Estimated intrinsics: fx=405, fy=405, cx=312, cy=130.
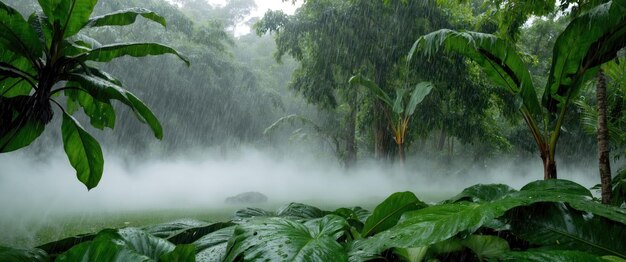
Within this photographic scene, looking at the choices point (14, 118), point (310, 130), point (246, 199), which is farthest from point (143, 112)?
point (310, 130)

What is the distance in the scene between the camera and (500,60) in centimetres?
158

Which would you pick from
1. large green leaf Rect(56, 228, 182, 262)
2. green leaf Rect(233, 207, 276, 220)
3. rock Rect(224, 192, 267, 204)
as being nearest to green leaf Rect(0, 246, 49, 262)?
large green leaf Rect(56, 228, 182, 262)

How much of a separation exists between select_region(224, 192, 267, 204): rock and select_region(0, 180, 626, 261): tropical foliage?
5.70 meters

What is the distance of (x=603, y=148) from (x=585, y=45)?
0.56 m

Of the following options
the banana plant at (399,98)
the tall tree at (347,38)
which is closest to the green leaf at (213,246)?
the banana plant at (399,98)

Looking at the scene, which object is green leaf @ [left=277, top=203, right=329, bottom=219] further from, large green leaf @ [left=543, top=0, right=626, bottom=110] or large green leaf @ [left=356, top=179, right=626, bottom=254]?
large green leaf @ [left=543, top=0, right=626, bottom=110]

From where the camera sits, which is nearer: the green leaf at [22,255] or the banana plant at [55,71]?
the green leaf at [22,255]

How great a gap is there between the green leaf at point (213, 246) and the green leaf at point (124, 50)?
73 centimetres

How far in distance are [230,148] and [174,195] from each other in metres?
6.07

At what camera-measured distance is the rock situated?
6273mm

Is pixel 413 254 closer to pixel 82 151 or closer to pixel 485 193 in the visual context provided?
pixel 485 193

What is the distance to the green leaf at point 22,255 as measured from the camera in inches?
20.5

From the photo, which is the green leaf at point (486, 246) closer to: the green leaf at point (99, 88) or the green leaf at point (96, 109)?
the green leaf at point (99, 88)

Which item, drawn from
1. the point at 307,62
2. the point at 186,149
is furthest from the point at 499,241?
the point at 186,149
